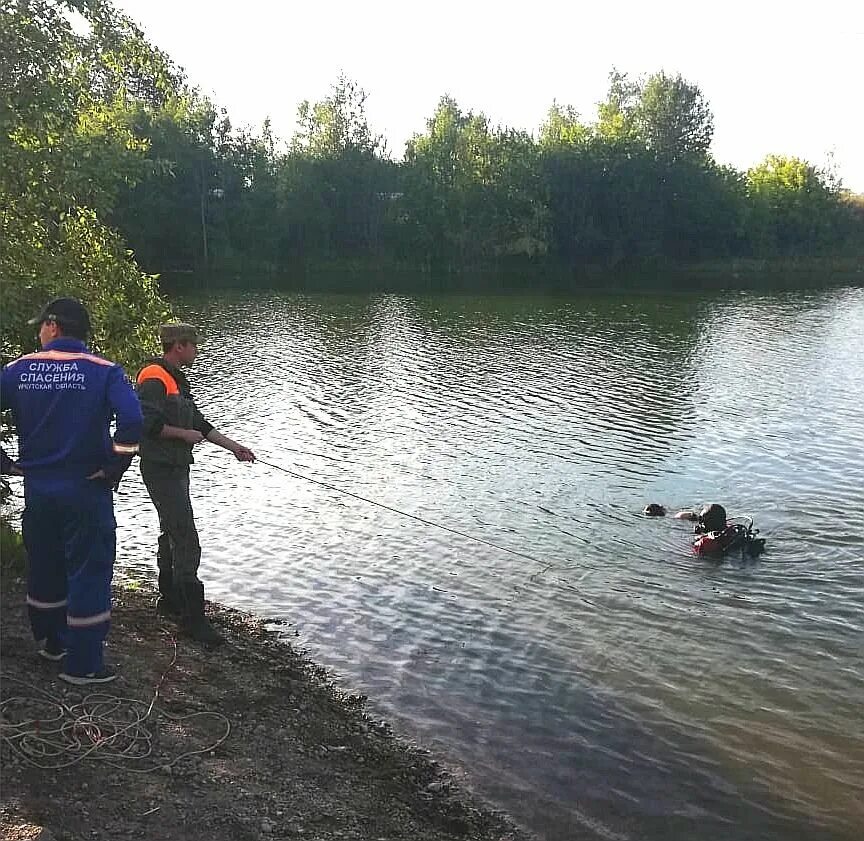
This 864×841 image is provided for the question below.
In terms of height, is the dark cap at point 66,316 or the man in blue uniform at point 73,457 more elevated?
the dark cap at point 66,316

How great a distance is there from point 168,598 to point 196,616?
56 cm

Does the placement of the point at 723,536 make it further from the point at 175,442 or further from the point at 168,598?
the point at 175,442

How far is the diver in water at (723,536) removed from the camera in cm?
1272

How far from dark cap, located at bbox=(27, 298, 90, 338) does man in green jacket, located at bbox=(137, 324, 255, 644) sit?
1.25m

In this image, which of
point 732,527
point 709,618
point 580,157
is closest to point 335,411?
point 732,527

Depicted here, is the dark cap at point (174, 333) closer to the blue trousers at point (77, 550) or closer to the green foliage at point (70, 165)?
the blue trousers at point (77, 550)

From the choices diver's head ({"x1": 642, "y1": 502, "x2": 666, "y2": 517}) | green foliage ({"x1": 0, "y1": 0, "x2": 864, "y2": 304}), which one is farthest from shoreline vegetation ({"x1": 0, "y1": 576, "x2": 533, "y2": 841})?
green foliage ({"x1": 0, "y1": 0, "x2": 864, "y2": 304})

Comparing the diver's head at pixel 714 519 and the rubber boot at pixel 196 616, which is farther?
the diver's head at pixel 714 519

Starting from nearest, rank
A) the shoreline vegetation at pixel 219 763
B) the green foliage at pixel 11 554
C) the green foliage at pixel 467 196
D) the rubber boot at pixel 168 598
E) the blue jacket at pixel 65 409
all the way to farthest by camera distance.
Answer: the shoreline vegetation at pixel 219 763, the blue jacket at pixel 65 409, the rubber boot at pixel 168 598, the green foliage at pixel 11 554, the green foliage at pixel 467 196

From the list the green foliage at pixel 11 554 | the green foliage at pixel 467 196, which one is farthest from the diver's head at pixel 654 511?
the green foliage at pixel 467 196

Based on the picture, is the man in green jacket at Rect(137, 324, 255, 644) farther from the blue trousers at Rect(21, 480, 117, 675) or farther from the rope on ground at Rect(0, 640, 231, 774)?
the rope on ground at Rect(0, 640, 231, 774)

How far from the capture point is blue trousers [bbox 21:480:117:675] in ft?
20.4

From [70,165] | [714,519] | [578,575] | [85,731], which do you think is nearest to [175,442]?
[85,731]

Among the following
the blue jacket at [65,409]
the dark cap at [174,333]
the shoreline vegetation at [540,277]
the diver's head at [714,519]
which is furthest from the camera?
the shoreline vegetation at [540,277]
